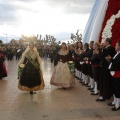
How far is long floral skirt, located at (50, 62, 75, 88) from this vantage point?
10117 mm

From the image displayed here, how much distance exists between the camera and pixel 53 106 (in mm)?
7180

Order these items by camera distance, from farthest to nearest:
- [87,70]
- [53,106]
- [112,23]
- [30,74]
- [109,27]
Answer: [109,27] < [112,23] < [87,70] < [30,74] < [53,106]

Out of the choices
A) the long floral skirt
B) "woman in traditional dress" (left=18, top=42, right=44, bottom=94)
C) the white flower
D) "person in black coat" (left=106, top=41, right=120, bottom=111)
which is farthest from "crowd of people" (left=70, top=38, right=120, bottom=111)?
the white flower

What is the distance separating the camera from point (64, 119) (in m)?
5.99

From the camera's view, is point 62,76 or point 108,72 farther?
point 62,76

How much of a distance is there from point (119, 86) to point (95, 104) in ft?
3.37

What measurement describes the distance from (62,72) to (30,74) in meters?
1.96

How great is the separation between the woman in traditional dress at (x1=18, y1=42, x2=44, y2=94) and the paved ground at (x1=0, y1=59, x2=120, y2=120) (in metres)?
0.32

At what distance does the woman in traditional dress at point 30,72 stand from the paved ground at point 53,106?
32cm

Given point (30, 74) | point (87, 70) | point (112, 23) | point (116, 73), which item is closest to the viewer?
point (116, 73)

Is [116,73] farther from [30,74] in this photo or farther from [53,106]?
[30,74]

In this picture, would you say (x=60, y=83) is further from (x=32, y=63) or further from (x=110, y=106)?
(x=110, y=106)

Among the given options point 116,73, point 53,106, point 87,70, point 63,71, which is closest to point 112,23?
point 87,70

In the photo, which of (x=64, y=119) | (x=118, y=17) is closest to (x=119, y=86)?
(x=64, y=119)
